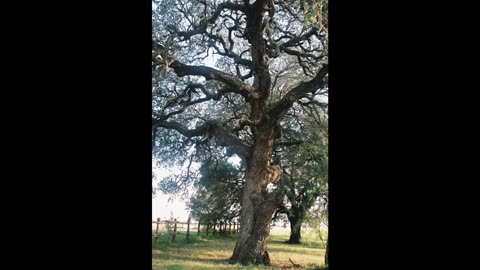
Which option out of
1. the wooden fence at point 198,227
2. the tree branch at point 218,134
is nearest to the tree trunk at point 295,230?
the wooden fence at point 198,227

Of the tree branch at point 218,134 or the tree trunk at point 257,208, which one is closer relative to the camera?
the tree trunk at point 257,208

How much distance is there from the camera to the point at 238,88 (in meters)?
5.71

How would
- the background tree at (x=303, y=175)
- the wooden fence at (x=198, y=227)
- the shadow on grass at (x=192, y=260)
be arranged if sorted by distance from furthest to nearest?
the background tree at (x=303, y=175) → the wooden fence at (x=198, y=227) → the shadow on grass at (x=192, y=260)

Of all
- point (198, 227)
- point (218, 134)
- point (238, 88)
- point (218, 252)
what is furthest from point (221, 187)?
point (238, 88)

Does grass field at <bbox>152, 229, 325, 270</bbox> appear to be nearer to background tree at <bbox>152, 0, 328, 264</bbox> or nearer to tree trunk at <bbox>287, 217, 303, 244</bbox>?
tree trunk at <bbox>287, 217, 303, 244</bbox>

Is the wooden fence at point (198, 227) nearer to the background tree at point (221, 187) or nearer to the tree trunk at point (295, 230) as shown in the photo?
the background tree at point (221, 187)

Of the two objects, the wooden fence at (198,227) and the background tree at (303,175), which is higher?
the background tree at (303,175)

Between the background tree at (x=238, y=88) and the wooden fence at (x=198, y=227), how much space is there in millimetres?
274

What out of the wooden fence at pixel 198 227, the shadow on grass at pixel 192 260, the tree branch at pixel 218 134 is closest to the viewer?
the shadow on grass at pixel 192 260

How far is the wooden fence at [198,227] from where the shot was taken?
18.4ft
